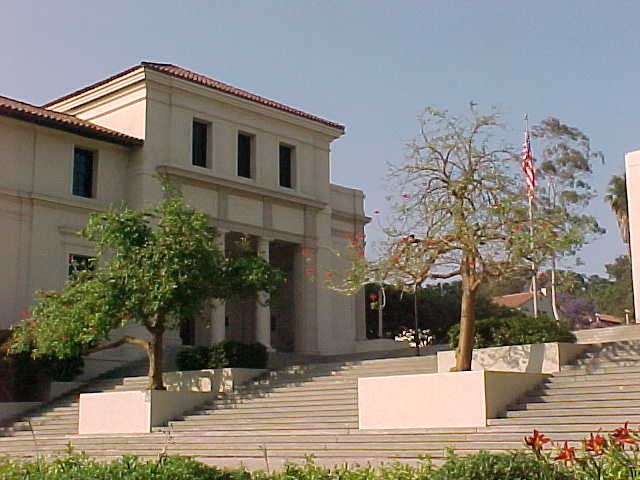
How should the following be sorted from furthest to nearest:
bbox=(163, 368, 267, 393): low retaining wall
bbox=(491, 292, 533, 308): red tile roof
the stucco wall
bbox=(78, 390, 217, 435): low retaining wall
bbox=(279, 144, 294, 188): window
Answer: bbox=(491, 292, 533, 308): red tile roof, bbox=(279, 144, 294, 188): window, the stucco wall, bbox=(163, 368, 267, 393): low retaining wall, bbox=(78, 390, 217, 435): low retaining wall

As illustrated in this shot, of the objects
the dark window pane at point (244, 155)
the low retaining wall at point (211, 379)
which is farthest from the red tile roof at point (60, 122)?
the low retaining wall at point (211, 379)

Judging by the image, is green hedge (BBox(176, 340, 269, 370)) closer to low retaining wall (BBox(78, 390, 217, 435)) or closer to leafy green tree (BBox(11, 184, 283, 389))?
low retaining wall (BBox(78, 390, 217, 435))

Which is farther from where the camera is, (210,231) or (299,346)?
(299,346)

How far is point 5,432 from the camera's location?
23.7m

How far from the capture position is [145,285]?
21594mm

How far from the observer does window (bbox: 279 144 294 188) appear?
116ft

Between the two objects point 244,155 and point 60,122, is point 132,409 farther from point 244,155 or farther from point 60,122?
point 244,155

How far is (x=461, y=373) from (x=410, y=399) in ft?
4.08

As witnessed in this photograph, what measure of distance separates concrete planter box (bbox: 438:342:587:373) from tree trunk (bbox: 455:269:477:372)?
128 centimetres

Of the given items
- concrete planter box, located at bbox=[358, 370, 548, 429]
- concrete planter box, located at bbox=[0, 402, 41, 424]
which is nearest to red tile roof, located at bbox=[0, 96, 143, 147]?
concrete planter box, located at bbox=[0, 402, 41, 424]

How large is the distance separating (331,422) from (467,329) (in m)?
3.30

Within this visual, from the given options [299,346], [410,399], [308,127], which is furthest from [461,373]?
[308,127]

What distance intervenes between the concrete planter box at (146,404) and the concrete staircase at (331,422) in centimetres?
35

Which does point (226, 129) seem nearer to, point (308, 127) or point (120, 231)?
point (308, 127)
